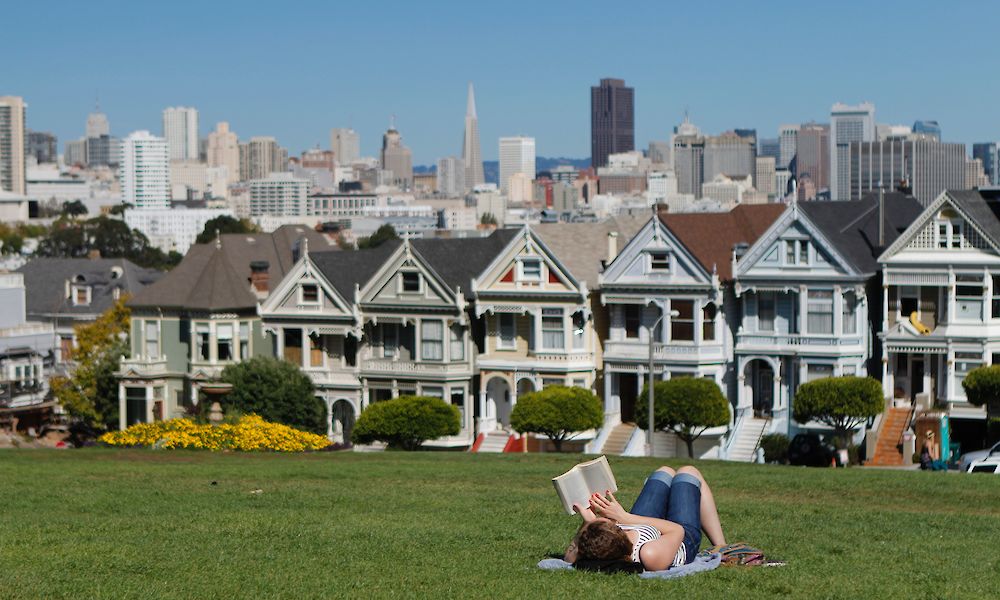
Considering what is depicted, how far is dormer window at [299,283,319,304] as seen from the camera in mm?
56625

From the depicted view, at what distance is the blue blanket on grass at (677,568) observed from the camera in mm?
17672

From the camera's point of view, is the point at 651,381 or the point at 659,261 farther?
the point at 659,261

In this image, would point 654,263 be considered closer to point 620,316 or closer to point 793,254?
point 620,316

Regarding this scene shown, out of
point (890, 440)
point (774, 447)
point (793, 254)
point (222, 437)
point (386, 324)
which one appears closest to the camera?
point (222, 437)

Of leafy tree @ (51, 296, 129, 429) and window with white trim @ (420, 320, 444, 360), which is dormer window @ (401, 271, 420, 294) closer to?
window with white trim @ (420, 320, 444, 360)

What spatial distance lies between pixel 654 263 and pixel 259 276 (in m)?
15.8

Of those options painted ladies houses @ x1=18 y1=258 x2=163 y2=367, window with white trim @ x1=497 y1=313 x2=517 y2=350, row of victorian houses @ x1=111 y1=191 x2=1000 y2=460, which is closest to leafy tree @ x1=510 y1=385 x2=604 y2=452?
row of victorian houses @ x1=111 y1=191 x2=1000 y2=460

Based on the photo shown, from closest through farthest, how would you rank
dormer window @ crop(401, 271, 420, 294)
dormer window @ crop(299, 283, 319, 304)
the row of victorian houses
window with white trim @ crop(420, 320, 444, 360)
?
the row of victorian houses
window with white trim @ crop(420, 320, 444, 360)
dormer window @ crop(401, 271, 420, 294)
dormer window @ crop(299, 283, 319, 304)

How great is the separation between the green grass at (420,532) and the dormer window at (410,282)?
20268mm

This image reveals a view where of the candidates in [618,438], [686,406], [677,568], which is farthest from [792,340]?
[677,568]

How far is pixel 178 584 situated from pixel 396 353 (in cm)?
3791

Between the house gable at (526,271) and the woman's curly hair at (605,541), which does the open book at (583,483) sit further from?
the house gable at (526,271)

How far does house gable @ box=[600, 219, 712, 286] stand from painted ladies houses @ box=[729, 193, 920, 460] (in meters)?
1.38

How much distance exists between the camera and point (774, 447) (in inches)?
1911
